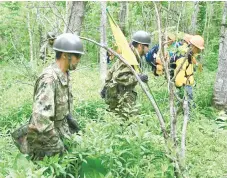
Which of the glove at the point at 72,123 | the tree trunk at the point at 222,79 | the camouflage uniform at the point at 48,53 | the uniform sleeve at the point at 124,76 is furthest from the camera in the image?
the tree trunk at the point at 222,79

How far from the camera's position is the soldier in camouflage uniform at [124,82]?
5.88m

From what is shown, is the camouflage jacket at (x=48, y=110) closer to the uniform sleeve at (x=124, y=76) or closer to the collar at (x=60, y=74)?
the collar at (x=60, y=74)

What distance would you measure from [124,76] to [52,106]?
2.49m

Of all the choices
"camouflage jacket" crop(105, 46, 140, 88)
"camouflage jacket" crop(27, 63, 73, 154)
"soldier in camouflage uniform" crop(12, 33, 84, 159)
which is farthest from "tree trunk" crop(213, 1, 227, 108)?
"camouflage jacket" crop(27, 63, 73, 154)

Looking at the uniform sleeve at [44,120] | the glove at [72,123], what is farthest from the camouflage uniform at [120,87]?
the uniform sleeve at [44,120]

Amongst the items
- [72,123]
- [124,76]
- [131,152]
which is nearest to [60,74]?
[72,123]

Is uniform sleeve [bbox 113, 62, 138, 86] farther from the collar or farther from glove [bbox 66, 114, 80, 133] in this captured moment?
the collar

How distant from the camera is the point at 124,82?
20.0 ft

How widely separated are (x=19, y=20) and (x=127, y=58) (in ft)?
52.3

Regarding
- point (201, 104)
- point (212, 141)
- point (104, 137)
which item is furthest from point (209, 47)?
point (104, 137)

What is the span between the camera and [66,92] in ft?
13.5

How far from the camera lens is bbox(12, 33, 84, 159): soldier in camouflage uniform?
367cm

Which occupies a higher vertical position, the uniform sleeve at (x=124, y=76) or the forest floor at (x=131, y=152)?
the uniform sleeve at (x=124, y=76)

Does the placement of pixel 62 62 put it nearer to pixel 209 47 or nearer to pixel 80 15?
pixel 80 15
